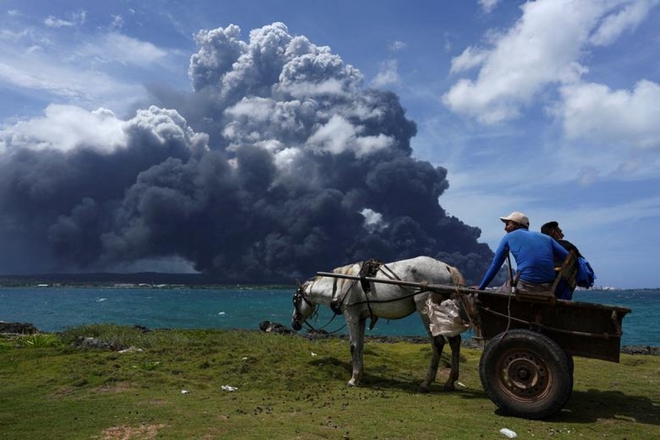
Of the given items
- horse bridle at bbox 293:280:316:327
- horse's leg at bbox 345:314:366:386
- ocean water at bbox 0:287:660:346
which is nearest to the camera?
horse's leg at bbox 345:314:366:386

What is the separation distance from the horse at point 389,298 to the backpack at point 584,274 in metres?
2.64

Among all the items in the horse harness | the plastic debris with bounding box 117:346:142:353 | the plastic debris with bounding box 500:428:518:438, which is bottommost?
the plastic debris with bounding box 117:346:142:353

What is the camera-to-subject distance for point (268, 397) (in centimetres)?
1021

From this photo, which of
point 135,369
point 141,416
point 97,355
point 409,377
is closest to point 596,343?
point 409,377

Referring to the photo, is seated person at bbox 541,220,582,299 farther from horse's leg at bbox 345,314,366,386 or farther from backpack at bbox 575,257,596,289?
Result: horse's leg at bbox 345,314,366,386

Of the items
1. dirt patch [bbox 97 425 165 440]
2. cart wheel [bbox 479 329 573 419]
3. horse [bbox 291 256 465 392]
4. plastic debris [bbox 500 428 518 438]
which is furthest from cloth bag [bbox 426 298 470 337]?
dirt patch [bbox 97 425 165 440]

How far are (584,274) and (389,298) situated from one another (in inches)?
170

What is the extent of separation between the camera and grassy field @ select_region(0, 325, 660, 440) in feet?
25.1

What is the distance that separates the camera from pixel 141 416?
8.45m

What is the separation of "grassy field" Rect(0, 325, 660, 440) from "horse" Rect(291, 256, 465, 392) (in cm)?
76

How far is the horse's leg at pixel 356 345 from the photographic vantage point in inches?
458

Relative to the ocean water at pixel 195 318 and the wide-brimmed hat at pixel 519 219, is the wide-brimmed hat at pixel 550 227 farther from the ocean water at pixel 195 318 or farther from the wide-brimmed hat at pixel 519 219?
the ocean water at pixel 195 318

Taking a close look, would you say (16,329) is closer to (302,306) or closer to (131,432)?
(302,306)

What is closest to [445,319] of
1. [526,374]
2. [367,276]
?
[367,276]
